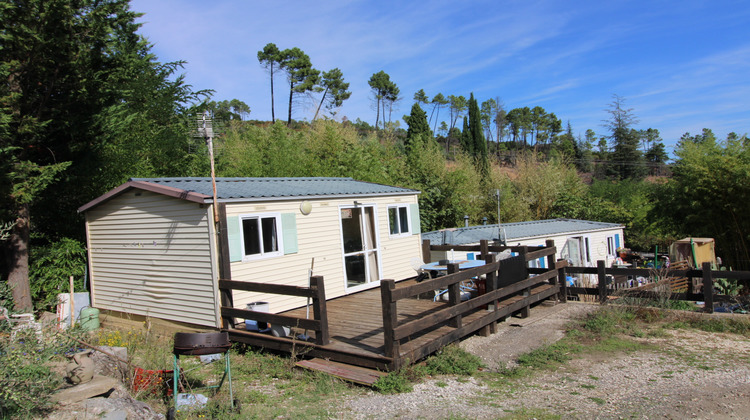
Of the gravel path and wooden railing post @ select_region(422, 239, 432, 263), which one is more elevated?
wooden railing post @ select_region(422, 239, 432, 263)

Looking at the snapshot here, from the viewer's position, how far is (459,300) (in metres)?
6.64

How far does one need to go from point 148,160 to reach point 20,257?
4344mm

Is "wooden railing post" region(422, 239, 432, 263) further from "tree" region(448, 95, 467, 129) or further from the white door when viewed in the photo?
"tree" region(448, 95, 467, 129)

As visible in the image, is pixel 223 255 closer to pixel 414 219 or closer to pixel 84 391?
pixel 84 391

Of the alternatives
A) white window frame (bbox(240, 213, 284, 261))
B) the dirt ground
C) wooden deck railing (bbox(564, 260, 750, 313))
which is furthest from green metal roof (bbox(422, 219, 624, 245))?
the dirt ground

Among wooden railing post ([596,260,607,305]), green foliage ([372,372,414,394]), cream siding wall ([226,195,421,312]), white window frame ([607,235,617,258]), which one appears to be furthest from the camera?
white window frame ([607,235,617,258])

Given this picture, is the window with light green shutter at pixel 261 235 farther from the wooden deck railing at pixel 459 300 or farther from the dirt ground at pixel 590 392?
the dirt ground at pixel 590 392

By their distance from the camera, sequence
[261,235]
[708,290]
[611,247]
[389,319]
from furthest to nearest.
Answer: [611,247]
[708,290]
[261,235]
[389,319]

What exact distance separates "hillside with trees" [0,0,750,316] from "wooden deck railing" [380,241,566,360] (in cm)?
450

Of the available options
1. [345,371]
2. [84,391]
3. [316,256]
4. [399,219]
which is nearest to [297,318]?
[345,371]

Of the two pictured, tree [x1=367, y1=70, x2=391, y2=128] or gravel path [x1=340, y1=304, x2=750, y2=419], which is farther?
tree [x1=367, y1=70, x2=391, y2=128]

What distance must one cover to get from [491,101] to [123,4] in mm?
68205

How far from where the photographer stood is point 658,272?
847 centimetres

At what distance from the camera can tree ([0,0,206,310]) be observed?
304 inches
